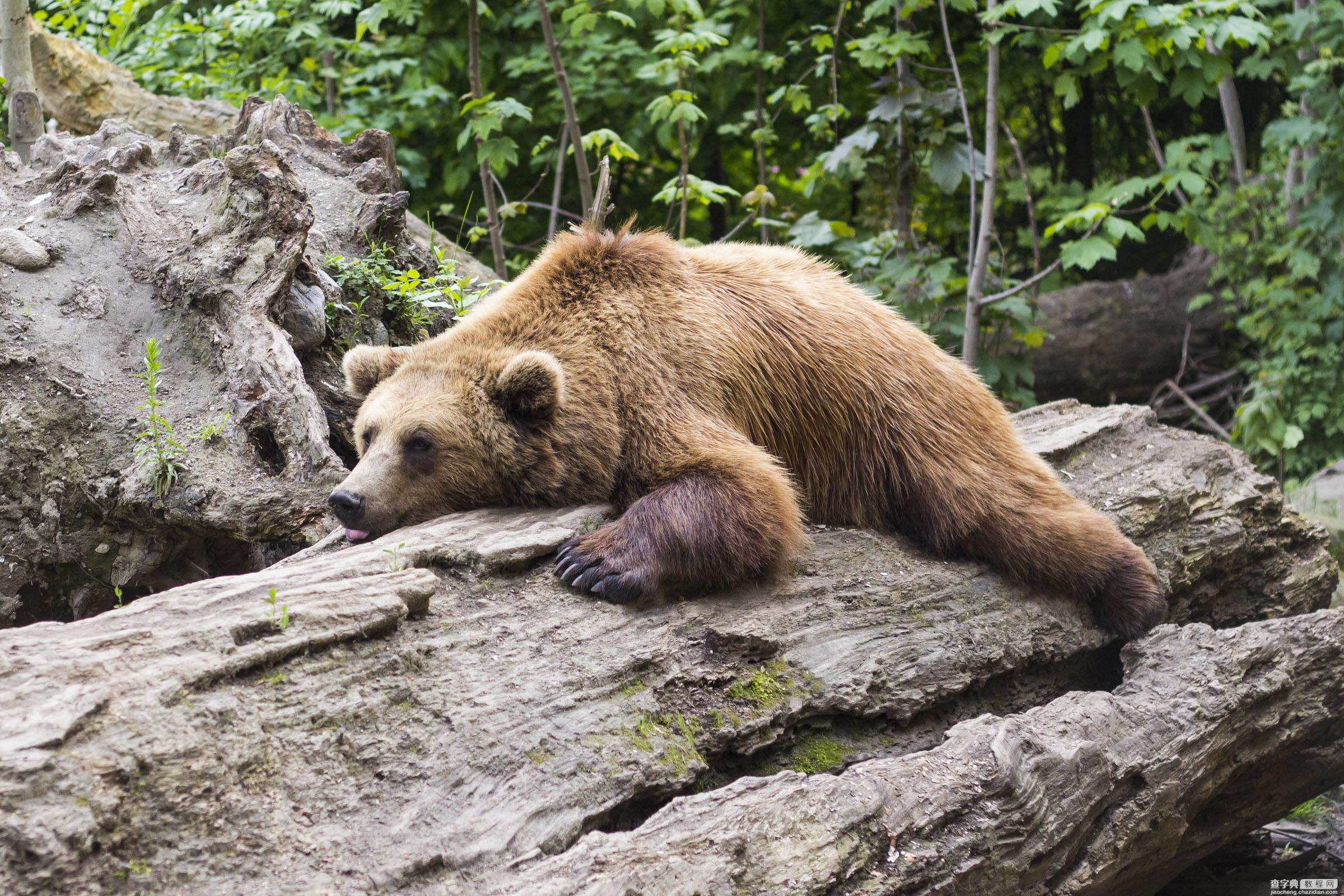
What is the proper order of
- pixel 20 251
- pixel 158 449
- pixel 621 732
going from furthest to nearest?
pixel 20 251 → pixel 158 449 → pixel 621 732

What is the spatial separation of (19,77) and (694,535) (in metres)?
5.28

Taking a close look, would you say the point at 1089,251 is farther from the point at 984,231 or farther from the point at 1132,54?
the point at 1132,54

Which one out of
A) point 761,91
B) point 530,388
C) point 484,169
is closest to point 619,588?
point 530,388

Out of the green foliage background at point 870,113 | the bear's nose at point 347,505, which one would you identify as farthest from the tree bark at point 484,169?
the bear's nose at point 347,505

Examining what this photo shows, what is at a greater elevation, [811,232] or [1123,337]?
[811,232]

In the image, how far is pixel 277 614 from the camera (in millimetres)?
2936

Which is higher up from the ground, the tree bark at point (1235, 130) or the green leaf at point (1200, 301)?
the tree bark at point (1235, 130)

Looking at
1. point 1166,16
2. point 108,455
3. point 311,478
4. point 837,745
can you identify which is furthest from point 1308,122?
point 108,455

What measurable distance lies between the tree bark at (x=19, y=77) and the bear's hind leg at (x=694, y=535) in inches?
185

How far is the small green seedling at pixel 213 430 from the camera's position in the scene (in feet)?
14.4

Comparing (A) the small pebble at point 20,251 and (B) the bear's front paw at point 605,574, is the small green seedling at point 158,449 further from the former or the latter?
(B) the bear's front paw at point 605,574

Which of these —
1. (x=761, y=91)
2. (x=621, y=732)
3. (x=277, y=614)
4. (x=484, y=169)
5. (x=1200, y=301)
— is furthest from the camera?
(x=1200, y=301)

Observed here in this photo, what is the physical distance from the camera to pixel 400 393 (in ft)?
13.8

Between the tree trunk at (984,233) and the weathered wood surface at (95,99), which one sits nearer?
the weathered wood surface at (95,99)
